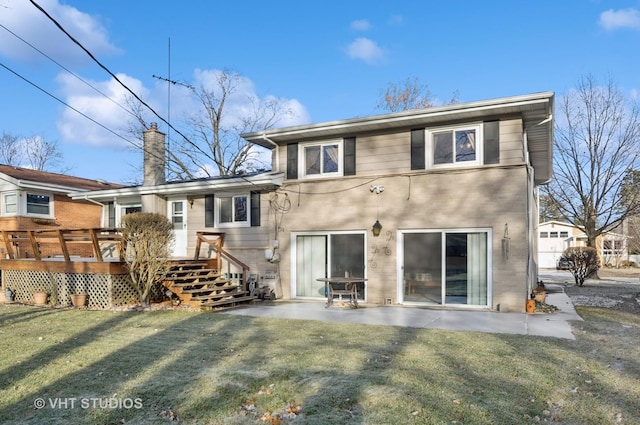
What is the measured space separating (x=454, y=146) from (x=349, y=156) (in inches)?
107

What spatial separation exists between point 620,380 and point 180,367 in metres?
5.01

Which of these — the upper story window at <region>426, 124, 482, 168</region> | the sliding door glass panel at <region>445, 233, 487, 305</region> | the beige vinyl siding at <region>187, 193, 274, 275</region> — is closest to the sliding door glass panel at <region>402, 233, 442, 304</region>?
the sliding door glass panel at <region>445, 233, 487, 305</region>

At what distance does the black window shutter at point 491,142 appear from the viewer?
34.0ft

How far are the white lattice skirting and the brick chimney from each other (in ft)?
14.5

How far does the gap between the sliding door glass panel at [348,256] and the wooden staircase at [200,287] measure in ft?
7.95

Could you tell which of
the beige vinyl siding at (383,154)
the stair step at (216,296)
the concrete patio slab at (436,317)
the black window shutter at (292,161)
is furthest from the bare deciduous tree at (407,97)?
the stair step at (216,296)

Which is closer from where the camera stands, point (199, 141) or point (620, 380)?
point (620, 380)

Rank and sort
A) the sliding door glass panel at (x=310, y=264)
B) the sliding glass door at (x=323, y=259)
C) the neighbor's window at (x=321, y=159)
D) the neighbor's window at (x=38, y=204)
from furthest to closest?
the neighbor's window at (x=38, y=204) → the sliding door glass panel at (x=310, y=264) → the neighbor's window at (x=321, y=159) → the sliding glass door at (x=323, y=259)

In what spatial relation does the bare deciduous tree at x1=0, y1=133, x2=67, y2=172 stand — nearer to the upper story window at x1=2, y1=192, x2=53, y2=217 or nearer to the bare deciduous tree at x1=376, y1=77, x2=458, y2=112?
the upper story window at x1=2, y1=192, x2=53, y2=217

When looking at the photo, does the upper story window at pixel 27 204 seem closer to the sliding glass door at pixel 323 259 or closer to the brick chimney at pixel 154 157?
the brick chimney at pixel 154 157

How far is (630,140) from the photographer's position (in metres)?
22.9

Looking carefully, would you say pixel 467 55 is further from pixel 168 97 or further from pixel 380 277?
pixel 168 97

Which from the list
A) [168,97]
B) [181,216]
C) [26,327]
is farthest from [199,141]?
[26,327]

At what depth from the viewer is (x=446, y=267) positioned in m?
10.8
